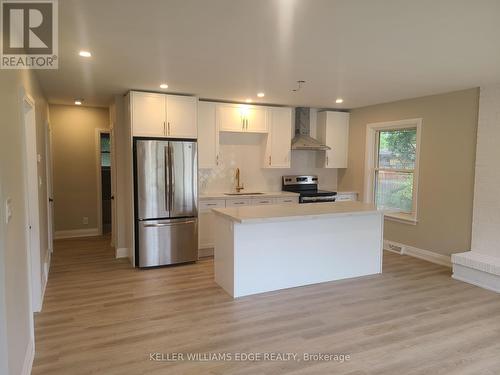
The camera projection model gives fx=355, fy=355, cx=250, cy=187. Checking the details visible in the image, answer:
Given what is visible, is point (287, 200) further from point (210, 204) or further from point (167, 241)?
point (167, 241)

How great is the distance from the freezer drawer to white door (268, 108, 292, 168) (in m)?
1.85

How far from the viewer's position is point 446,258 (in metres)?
4.96

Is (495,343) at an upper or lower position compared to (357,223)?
lower

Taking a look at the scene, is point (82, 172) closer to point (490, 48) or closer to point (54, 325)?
point (54, 325)

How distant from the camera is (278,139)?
240 inches

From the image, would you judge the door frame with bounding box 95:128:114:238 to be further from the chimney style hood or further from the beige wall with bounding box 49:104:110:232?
the chimney style hood

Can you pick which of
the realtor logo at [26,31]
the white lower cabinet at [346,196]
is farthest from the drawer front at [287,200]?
the realtor logo at [26,31]

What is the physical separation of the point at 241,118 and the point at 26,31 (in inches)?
140

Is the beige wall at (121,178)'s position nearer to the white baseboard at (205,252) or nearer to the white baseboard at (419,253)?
the white baseboard at (205,252)

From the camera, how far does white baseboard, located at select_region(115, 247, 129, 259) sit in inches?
210

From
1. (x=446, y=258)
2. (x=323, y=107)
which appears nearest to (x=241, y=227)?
(x=446, y=258)

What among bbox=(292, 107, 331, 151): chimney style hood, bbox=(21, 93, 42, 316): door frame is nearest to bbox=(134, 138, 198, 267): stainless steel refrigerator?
bbox=(21, 93, 42, 316): door frame

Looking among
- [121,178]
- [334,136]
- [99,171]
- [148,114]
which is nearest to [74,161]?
[99,171]

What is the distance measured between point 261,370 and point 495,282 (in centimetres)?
314
